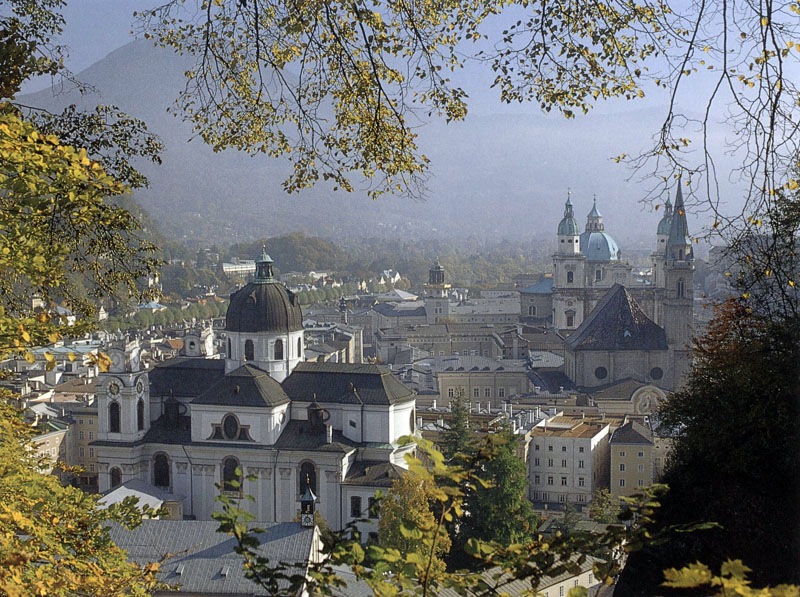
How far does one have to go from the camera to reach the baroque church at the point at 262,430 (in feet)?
75.6

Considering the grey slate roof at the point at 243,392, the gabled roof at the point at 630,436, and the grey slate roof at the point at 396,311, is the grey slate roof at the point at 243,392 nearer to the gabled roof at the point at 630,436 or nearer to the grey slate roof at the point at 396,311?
the gabled roof at the point at 630,436

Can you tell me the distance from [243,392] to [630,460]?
11.1 metres

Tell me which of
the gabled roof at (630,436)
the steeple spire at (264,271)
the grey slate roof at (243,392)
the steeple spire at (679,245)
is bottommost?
the gabled roof at (630,436)

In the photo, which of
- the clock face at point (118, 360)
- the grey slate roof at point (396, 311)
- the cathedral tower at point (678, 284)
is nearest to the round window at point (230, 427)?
the clock face at point (118, 360)

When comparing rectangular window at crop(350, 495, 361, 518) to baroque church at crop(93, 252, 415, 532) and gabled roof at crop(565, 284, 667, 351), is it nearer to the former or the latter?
baroque church at crop(93, 252, 415, 532)

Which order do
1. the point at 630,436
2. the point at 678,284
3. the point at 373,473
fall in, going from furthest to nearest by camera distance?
the point at 678,284 → the point at 630,436 → the point at 373,473

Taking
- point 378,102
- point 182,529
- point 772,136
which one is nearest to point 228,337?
point 182,529

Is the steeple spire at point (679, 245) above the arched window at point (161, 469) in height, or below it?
above

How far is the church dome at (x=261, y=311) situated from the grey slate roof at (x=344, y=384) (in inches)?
57.5

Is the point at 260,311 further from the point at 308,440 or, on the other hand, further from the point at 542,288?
the point at 542,288

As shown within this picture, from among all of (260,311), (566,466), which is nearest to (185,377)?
(260,311)

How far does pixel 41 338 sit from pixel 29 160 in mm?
978

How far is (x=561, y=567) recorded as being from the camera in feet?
10.4

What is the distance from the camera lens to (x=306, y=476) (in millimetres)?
23094
